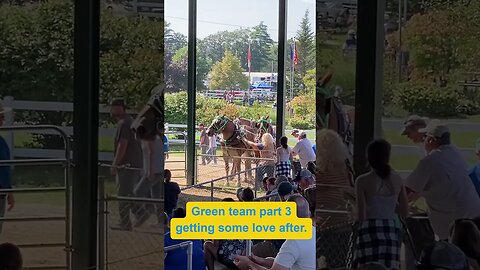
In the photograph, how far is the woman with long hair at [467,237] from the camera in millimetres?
1308

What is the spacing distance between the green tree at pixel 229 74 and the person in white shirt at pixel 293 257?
2.86 ft

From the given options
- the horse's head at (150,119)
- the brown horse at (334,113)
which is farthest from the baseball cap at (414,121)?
the horse's head at (150,119)

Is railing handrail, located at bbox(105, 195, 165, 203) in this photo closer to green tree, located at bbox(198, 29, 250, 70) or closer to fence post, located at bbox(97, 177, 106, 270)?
fence post, located at bbox(97, 177, 106, 270)

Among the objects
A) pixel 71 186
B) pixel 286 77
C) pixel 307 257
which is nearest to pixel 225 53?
pixel 286 77

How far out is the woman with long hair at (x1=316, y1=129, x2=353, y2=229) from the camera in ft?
4.35

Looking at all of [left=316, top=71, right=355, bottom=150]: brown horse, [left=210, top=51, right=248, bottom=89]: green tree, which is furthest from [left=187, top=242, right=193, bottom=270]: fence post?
[left=210, top=51, right=248, bottom=89]: green tree

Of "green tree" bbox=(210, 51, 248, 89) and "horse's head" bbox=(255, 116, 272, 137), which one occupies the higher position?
"green tree" bbox=(210, 51, 248, 89)

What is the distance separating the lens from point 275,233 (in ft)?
4.93

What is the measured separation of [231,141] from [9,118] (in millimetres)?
1294

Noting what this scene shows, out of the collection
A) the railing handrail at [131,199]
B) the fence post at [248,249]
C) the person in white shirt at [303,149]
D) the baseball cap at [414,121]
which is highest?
the baseball cap at [414,121]

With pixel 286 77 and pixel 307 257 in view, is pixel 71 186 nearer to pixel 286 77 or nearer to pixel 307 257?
pixel 307 257

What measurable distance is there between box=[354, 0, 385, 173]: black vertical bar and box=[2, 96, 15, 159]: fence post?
0.80 meters

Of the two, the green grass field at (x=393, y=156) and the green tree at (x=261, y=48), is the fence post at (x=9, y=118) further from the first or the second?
the green tree at (x=261, y=48)

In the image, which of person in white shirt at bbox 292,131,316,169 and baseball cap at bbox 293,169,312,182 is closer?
person in white shirt at bbox 292,131,316,169
